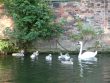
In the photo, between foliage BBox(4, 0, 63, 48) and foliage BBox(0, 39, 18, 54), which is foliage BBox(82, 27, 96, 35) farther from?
foliage BBox(0, 39, 18, 54)

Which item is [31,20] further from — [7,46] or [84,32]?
[84,32]

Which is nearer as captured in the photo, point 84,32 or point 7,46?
point 7,46

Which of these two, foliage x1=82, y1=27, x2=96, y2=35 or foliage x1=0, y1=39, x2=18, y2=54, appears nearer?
foliage x1=0, y1=39, x2=18, y2=54

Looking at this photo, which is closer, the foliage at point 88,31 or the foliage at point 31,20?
the foliage at point 31,20

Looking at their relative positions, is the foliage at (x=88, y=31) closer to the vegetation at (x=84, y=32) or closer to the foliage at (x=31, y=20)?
the vegetation at (x=84, y=32)

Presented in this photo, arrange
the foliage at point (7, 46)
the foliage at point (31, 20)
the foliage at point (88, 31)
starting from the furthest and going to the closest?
the foliage at point (88, 31), the foliage at point (7, 46), the foliage at point (31, 20)

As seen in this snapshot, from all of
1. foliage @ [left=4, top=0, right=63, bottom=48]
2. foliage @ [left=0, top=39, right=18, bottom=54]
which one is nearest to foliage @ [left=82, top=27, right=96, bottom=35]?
foliage @ [left=4, top=0, right=63, bottom=48]

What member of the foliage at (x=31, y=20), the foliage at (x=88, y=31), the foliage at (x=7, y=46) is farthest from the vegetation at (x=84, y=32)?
the foliage at (x=7, y=46)

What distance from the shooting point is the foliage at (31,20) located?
13758 millimetres

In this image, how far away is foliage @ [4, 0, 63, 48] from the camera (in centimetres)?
1376

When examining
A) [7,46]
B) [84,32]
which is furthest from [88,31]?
[7,46]

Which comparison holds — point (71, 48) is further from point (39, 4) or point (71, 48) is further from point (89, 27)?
point (39, 4)

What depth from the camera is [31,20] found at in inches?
547

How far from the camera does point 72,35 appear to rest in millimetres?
14883
